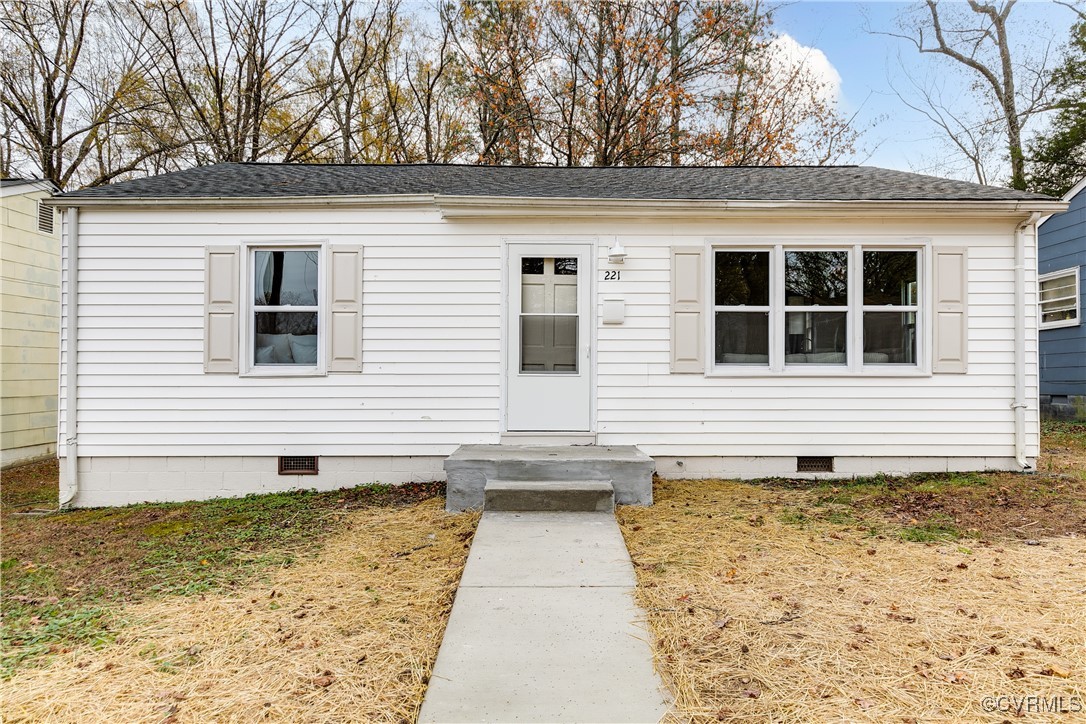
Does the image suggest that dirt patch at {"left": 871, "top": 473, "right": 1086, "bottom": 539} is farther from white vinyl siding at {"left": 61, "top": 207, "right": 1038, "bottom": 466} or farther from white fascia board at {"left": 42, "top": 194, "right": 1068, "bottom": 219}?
white fascia board at {"left": 42, "top": 194, "right": 1068, "bottom": 219}

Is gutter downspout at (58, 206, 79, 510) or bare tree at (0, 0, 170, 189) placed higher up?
bare tree at (0, 0, 170, 189)

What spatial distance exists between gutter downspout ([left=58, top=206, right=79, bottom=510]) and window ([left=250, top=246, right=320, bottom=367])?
5.50ft

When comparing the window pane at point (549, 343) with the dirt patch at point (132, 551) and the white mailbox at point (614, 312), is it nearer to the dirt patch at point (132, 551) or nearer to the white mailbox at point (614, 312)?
the white mailbox at point (614, 312)

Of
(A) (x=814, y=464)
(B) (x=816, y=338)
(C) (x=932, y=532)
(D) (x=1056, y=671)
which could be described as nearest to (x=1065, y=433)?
(A) (x=814, y=464)

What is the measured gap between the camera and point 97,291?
5.56 meters

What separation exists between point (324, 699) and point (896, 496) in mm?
4882

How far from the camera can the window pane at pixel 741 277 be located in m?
5.65

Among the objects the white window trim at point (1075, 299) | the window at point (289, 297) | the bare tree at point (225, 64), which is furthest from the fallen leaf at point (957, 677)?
the bare tree at point (225, 64)

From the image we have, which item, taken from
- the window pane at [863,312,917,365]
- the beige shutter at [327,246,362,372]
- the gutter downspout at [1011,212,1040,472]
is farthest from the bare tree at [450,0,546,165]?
the gutter downspout at [1011,212,1040,472]

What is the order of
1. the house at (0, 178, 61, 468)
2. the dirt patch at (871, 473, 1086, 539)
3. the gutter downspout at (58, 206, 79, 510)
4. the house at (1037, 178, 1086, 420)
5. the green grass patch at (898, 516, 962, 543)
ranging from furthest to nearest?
the house at (1037, 178, 1086, 420) < the house at (0, 178, 61, 468) < the gutter downspout at (58, 206, 79, 510) < the dirt patch at (871, 473, 1086, 539) < the green grass patch at (898, 516, 962, 543)

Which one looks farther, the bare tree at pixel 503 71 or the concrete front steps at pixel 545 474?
the bare tree at pixel 503 71

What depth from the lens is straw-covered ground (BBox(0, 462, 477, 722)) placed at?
7.08ft

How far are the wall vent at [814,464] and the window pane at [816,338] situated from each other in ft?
A: 3.15

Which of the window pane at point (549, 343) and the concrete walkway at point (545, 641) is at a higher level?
the window pane at point (549, 343)
